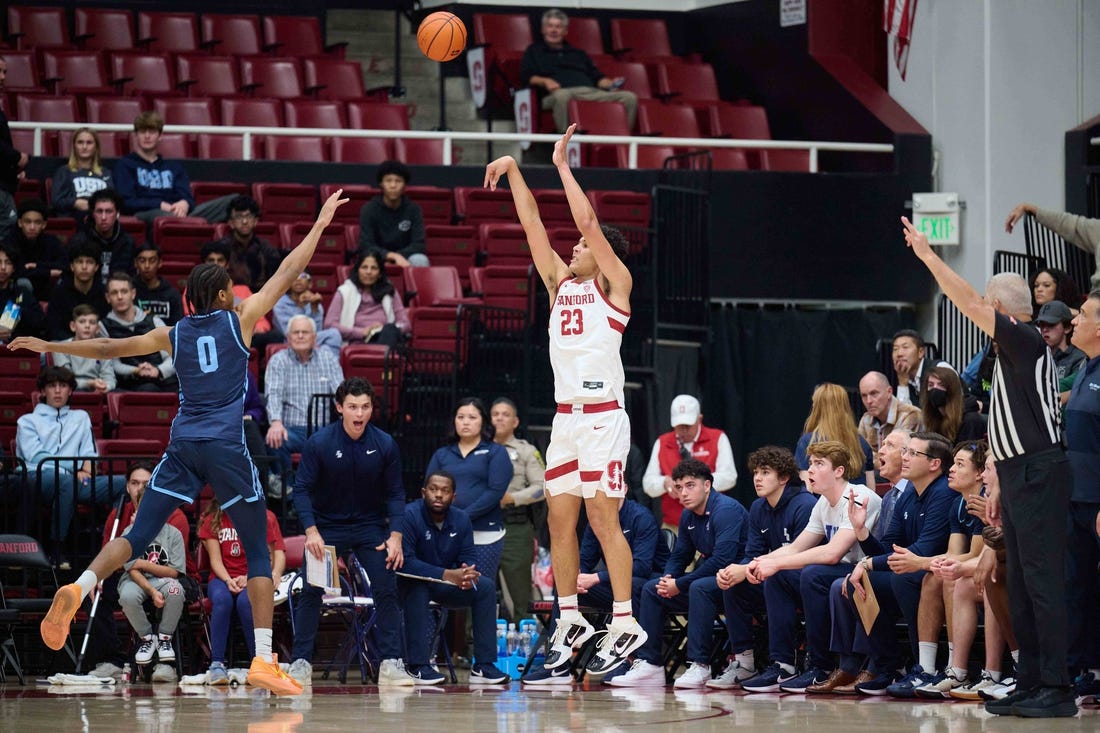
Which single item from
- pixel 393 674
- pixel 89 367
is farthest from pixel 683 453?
pixel 89 367

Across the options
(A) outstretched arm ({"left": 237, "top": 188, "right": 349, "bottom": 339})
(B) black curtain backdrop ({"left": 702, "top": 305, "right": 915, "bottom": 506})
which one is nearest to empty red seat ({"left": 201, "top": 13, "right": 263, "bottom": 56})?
(B) black curtain backdrop ({"left": 702, "top": 305, "right": 915, "bottom": 506})

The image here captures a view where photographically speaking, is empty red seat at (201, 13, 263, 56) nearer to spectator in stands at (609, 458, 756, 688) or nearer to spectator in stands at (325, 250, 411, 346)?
spectator in stands at (325, 250, 411, 346)

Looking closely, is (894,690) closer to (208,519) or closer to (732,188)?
(208,519)

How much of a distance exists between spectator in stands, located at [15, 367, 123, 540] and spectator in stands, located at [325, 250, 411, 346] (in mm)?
2557

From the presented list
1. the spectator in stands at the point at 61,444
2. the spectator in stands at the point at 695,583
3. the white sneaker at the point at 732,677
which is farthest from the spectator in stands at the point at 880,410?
the spectator in stands at the point at 61,444

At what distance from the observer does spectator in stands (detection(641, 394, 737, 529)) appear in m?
12.3

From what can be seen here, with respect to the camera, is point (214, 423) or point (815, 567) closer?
point (214, 423)

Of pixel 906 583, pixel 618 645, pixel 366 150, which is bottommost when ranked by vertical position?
pixel 618 645

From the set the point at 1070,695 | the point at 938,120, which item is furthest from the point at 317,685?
the point at 938,120

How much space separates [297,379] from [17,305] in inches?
93.0

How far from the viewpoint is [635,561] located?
10.6 m

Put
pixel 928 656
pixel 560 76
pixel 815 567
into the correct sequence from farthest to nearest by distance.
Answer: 1. pixel 560 76
2. pixel 815 567
3. pixel 928 656

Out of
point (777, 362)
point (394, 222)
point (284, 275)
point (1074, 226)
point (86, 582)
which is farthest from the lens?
point (777, 362)

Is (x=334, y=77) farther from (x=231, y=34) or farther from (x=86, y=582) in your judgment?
(x=86, y=582)
